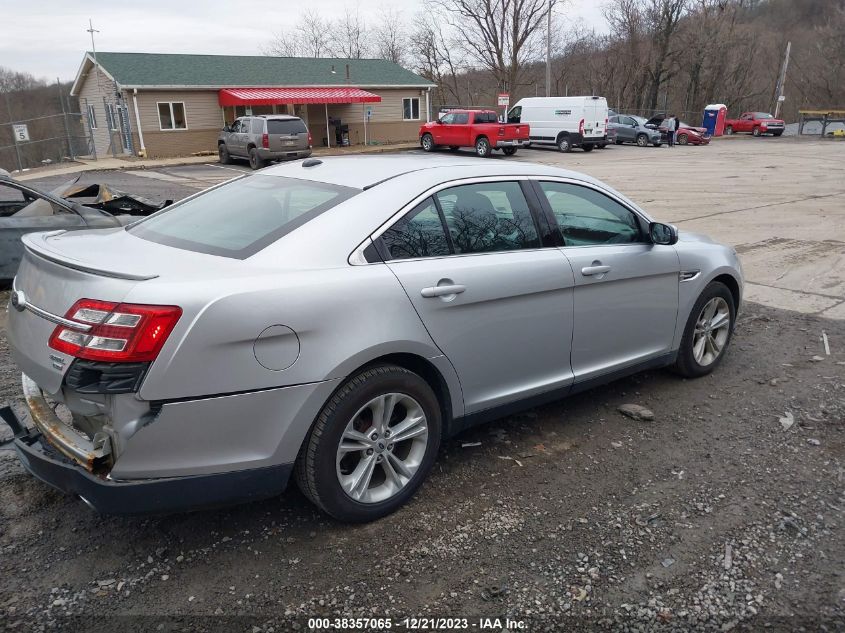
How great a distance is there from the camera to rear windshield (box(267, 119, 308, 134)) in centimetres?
2289

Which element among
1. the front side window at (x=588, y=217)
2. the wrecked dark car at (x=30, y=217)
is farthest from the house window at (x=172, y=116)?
the front side window at (x=588, y=217)

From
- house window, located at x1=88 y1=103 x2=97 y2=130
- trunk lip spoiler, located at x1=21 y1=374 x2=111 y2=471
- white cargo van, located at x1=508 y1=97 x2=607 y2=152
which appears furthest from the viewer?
house window, located at x1=88 y1=103 x2=97 y2=130

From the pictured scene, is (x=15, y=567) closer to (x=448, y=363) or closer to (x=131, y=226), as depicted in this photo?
(x=131, y=226)

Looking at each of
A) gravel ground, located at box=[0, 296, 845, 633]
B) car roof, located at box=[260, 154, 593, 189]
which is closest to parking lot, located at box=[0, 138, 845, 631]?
gravel ground, located at box=[0, 296, 845, 633]

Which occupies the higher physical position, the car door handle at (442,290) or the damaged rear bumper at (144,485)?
the car door handle at (442,290)

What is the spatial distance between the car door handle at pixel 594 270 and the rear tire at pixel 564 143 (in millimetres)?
28052

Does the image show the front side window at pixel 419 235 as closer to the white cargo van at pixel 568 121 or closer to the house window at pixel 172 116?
the white cargo van at pixel 568 121

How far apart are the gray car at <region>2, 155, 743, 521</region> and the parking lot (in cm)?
32

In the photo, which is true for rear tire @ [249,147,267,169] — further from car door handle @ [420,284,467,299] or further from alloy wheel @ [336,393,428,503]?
alloy wheel @ [336,393,428,503]

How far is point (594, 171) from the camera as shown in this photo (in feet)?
69.7

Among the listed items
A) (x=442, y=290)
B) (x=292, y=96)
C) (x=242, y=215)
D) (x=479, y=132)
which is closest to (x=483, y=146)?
(x=479, y=132)

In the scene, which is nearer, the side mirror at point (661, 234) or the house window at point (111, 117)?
the side mirror at point (661, 234)

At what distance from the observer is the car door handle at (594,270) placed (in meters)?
3.66

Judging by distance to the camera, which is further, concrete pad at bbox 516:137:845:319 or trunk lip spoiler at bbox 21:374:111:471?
concrete pad at bbox 516:137:845:319
